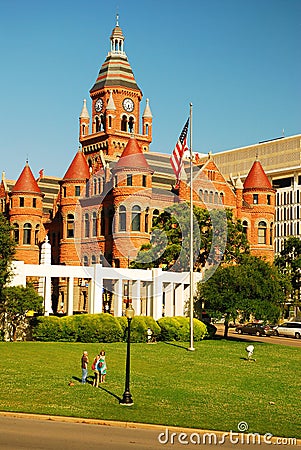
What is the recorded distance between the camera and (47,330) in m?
42.6

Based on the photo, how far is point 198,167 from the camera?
251 ft

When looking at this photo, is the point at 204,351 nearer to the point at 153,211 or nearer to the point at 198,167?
the point at 153,211

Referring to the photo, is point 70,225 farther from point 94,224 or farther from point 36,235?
point 36,235

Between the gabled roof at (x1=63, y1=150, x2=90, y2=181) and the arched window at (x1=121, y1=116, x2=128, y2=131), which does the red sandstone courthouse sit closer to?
the gabled roof at (x1=63, y1=150, x2=90, y2=181)

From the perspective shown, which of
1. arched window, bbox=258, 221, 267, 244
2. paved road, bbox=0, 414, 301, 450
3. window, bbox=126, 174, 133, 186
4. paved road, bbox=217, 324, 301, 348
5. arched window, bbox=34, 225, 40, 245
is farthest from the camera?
arched window, bbox=258, 221, 267, 244

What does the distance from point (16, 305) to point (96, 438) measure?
24.4 meters

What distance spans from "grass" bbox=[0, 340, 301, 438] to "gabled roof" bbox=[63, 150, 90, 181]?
35.1 metres

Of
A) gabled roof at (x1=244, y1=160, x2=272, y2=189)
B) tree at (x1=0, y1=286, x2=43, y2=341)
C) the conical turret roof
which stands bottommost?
tree at (x1=0, y1=286, x2=43, y2=341)

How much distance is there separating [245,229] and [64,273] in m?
33.6

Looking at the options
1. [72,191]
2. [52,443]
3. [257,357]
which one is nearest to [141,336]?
[257,357]

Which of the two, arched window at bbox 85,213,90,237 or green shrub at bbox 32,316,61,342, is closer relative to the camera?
green shrub at bbox 32,316,61,342

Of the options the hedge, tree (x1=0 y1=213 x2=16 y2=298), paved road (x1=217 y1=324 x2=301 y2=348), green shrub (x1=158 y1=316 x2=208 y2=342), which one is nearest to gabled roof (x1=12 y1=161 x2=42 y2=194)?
tree (x1=0 y1=213 x2=16 y2=298)

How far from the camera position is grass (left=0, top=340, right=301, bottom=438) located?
23.0m

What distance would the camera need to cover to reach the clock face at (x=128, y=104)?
9125 centimetres
